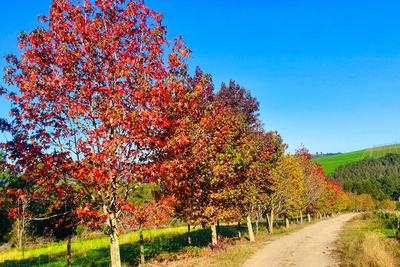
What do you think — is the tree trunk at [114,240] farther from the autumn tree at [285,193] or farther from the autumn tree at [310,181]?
the autumn tree at [310,181]

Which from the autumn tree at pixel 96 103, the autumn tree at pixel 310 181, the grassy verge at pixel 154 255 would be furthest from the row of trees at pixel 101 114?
the autumn tree at pixel 310 181

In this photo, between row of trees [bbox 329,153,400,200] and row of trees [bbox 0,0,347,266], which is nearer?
row of trees [bbox 0,0,347,266]

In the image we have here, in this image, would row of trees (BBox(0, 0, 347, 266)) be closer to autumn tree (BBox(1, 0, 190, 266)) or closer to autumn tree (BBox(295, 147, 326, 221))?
autumn tree (BBox(1, 0, 190, 266))

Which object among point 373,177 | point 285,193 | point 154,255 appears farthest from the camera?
point 373,177

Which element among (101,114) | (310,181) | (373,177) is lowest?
(373,177)

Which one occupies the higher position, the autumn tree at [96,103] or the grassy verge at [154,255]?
the autumn tree at [96,103]

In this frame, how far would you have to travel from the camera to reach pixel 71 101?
7.49 metres

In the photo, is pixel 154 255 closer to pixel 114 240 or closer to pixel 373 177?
pixel 114 240

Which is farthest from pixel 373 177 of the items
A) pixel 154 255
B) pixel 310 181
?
pixel 154 255

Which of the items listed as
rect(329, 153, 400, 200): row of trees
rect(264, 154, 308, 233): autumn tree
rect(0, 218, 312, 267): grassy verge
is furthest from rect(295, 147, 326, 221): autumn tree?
rect(329, 153, 400, 200): row of trees

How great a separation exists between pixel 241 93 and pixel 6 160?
21.7 metres

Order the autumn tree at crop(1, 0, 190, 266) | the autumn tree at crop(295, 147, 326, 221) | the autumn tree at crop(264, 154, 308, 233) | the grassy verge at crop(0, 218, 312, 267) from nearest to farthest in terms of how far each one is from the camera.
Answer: the autumn tree at crop(1, 0, 190, 266) → the grassy verge at crop(0, 218, 312, 267) → the autumn tree at crop(264, 154, 308, 233) → the autumn tree at crop(295, 147, 326, 221)

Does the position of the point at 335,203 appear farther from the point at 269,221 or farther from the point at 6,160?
the point at 6,160

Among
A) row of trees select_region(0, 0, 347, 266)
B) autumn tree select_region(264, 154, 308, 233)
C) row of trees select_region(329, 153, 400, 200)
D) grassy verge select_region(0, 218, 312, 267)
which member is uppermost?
row of trees select_region(0, 0, 347, 266)
